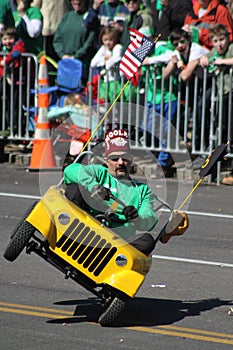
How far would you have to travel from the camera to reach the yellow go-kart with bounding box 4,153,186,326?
7250mm

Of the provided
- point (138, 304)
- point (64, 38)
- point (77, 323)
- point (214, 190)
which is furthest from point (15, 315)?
point (64, 38)

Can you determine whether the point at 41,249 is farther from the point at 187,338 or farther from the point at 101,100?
the point at 101,100

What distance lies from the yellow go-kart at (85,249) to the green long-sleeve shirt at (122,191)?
0.18 metres

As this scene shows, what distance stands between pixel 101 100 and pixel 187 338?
891cm

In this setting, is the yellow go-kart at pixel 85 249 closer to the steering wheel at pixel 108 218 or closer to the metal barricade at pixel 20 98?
the steering wheel at pixel 108 218

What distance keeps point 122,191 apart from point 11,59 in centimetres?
900

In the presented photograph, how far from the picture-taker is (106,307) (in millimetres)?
7352

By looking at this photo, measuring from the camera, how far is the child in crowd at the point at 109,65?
15.3 metres

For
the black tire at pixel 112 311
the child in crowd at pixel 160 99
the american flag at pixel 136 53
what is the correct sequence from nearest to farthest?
the black tire at pixel 112 311, the american flag at pixel 136 53, the child in crowd at pixel 160 99

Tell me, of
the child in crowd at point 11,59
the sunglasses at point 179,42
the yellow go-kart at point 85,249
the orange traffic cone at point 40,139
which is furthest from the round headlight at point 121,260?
the child in crowd at point 11,59

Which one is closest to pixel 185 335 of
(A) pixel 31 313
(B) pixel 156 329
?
(B) pixel 156 329

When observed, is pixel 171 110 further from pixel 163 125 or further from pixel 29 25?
pixel 29 25

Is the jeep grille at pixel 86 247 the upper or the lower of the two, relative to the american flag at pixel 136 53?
lower

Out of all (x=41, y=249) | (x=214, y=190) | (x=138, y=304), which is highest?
(x=41, y=249)
